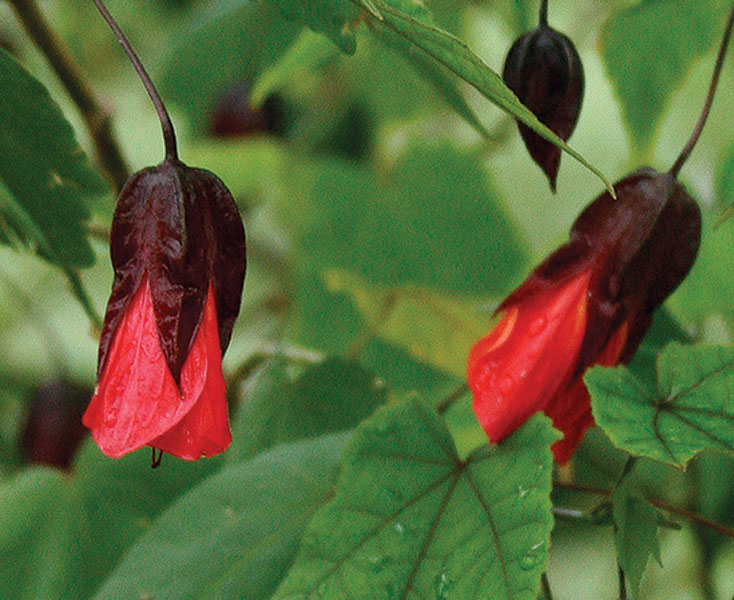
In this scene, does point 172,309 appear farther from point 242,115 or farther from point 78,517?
point 242,115

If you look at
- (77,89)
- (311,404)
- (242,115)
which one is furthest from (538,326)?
(242,115)

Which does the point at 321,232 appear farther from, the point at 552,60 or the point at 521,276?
the point at 552,60

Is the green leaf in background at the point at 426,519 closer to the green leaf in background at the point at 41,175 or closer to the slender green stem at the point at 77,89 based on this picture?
the green leaf in background at the point at 41,175

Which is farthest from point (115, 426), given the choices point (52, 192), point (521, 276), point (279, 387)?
point (521, 276)

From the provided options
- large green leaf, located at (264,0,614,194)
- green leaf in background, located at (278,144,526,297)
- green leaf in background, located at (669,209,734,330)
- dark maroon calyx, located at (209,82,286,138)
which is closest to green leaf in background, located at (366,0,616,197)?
large green leaf, located at (264,0,614,194)

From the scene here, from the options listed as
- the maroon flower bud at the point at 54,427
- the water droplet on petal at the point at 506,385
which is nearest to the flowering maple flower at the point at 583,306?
the water droplet on petal at the point at 506,385

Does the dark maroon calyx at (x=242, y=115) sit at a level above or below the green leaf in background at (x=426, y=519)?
below
